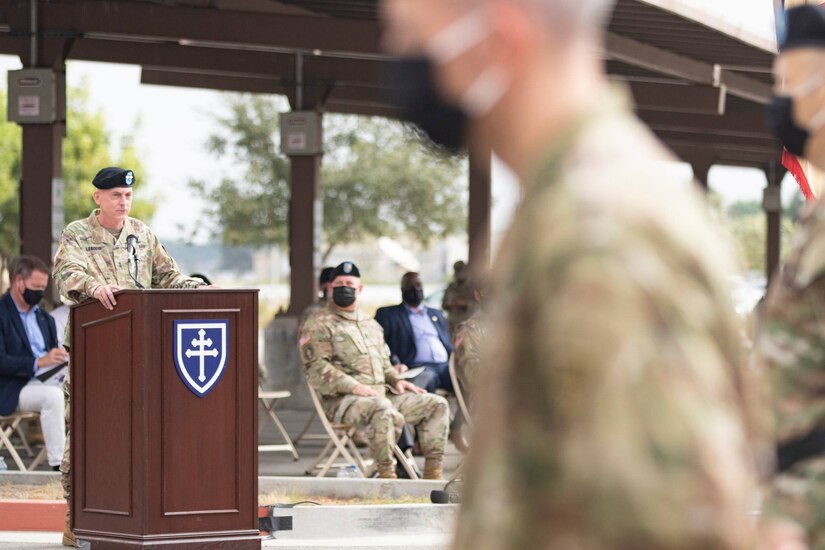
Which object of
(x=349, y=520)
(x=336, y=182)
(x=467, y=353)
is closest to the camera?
(x=349, y=520)

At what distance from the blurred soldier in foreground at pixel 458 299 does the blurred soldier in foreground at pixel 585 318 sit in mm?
13602

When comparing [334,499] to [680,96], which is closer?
[334,499]

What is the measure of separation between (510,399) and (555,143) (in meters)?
0.29

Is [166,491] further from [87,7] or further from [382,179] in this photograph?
[382,179]

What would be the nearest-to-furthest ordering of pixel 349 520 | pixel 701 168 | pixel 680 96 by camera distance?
pixel 349 520
pixel 680 96
pixel 701 168

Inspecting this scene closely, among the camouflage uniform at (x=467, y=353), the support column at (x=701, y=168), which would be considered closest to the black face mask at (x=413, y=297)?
the camouflage uniform at (x=467, y=353)

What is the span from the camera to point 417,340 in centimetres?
1152

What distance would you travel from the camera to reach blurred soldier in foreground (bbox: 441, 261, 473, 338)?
15.6 m

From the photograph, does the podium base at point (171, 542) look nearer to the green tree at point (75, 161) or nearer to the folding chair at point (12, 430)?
the folding chair at point (12, 430)

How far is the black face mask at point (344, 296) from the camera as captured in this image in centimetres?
1014

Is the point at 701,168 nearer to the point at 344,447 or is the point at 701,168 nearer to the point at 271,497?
the point at 344,447

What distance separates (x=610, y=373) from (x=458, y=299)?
46.9ft

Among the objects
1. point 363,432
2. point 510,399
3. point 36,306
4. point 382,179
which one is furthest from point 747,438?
point 382,179

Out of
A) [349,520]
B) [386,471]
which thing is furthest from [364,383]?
[349,520]
